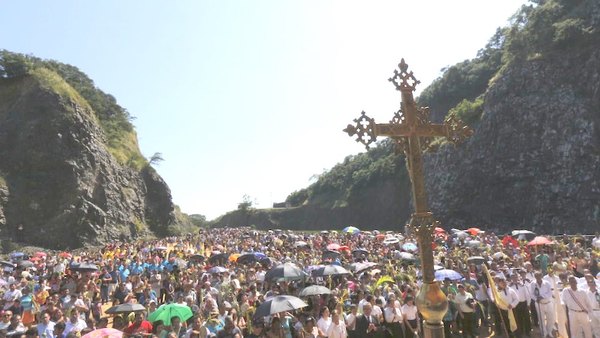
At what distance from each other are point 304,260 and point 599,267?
11.9 metres

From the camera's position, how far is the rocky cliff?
40.3 meters

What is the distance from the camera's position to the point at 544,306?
10.9 m

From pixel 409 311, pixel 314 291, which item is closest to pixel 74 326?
pixel 314 291

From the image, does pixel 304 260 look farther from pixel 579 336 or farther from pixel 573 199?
pixel 573 199

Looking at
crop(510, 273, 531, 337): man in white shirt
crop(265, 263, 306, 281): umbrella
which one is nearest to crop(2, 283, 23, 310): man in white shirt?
crop(265, 263, 306, 281): umbrella

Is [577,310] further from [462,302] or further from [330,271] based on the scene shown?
[330,271]

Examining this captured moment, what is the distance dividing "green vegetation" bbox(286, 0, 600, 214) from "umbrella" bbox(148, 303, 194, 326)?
6749mm

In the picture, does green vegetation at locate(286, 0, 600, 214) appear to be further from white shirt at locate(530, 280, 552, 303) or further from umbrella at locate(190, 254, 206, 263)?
umbrella at locate(190, 254, 206, 263)

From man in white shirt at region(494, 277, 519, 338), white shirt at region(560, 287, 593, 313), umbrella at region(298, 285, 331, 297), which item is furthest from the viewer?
umbrella at region(298, 285, 331, 297)

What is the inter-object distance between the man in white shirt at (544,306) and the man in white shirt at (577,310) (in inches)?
41.3

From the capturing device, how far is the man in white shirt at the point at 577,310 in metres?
9.55

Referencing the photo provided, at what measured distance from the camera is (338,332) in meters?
8.89

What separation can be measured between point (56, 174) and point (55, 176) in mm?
216

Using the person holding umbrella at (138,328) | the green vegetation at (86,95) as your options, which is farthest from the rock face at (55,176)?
the person holding umbrella at (138,328)
